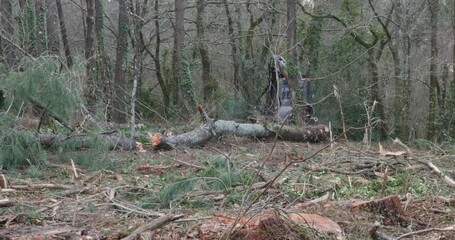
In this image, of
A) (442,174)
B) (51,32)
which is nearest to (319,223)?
(442,174)

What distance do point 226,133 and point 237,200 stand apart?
19.3 ft

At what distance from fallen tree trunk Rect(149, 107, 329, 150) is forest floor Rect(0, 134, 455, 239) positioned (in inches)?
69.2

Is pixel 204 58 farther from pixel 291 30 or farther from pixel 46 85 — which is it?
pixel 46 85

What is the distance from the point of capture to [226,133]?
1172 centimetres

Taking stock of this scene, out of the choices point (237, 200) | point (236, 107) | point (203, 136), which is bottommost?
point (236, 107)

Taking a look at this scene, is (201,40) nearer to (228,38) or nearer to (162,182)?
(228,38)

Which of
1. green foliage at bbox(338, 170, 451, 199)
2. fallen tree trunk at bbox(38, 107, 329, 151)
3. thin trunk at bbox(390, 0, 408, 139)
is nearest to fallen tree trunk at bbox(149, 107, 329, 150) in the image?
fallen tree trunk at bbox(38, 107, 329, 151)

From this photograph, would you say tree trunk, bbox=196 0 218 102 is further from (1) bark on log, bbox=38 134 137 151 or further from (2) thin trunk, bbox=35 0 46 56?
(1) bark on log, bbox=38 134 137 151

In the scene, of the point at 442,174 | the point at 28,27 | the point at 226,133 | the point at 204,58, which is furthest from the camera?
the point at 204,58

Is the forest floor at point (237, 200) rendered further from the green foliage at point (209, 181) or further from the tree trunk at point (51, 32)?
the tree trunk at point (51, 32)

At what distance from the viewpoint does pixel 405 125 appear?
745 inches

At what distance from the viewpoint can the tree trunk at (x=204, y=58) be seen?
20.0 meters

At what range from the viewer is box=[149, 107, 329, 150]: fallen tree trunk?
35.3ft

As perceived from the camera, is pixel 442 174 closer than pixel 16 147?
Yes
